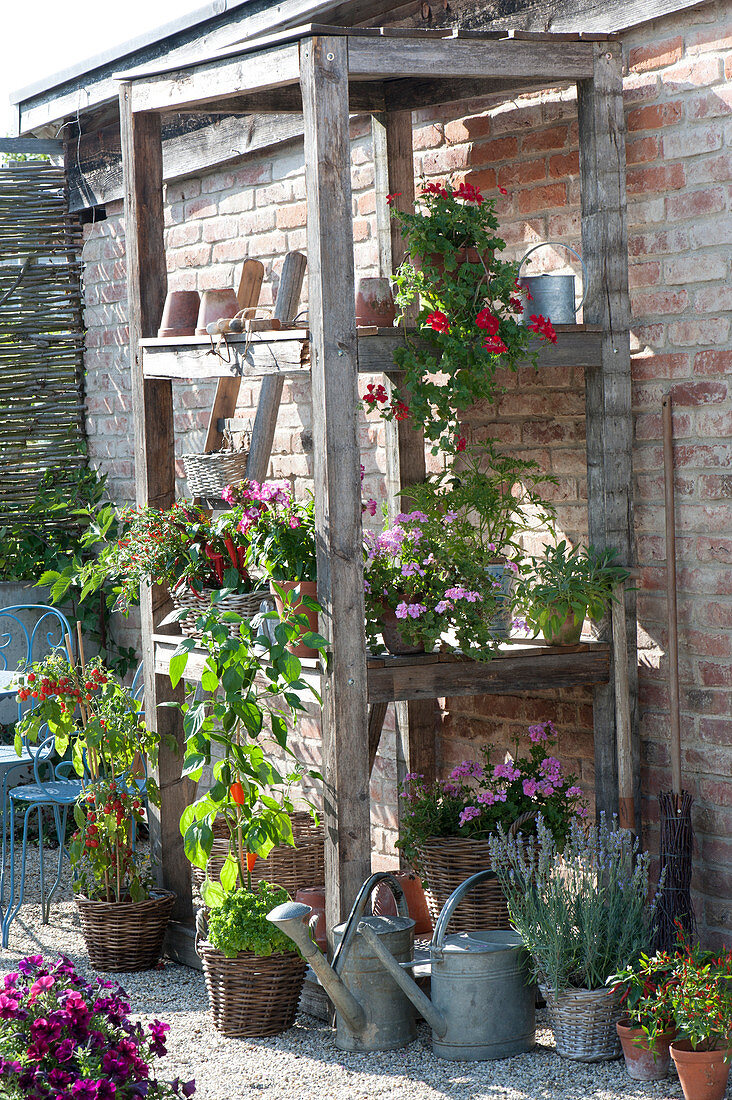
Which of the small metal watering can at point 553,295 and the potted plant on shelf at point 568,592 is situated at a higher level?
the small metal watering can at point 553,295

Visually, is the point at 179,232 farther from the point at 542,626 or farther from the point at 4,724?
the point at 542,626

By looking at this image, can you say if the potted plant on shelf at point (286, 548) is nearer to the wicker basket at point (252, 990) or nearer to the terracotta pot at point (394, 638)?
the terracotta pot at point (394, 638)

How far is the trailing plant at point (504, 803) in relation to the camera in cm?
347

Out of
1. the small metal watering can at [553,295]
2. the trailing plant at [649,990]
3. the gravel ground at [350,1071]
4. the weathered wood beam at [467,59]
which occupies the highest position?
the weathered wood beam at [467,59]

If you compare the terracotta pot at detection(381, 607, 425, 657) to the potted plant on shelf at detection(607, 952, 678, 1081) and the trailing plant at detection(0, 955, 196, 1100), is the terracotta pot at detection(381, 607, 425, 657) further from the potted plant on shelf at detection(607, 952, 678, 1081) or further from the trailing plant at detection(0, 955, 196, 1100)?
the trailing plant at detection(0, 955, 196, 1100)

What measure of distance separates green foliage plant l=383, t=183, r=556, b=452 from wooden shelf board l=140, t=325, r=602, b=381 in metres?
0.05

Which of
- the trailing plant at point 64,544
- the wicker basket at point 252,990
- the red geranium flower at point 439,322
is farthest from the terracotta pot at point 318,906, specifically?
the trailing plant at point 64,544

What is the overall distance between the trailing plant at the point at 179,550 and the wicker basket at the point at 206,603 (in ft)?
0.09

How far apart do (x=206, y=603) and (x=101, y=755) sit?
65 centimetres

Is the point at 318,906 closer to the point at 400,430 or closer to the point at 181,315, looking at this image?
the point at 400,430

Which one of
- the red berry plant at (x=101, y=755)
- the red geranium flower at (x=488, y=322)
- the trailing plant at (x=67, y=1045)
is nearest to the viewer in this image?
the trailing plant at (x=67, y=1045)

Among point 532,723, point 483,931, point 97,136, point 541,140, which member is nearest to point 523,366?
point 541,140

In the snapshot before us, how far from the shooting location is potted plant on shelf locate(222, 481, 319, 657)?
3.39 meters

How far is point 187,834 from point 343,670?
23.8 inches
